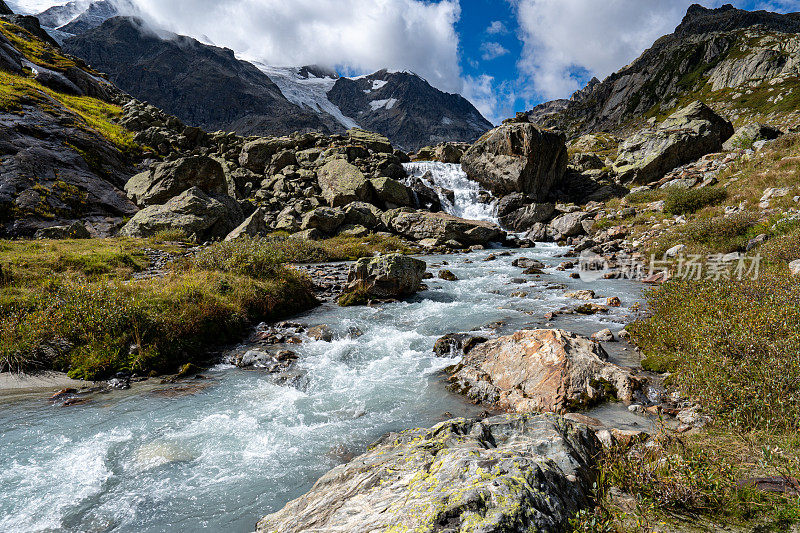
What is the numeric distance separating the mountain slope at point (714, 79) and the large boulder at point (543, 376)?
58.2 meters

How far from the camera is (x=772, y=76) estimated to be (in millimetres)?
75938

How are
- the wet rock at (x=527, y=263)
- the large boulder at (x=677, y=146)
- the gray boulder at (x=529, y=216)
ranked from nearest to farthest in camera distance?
the wet rock at (x=527, y=263), the large boulder at (x=677, y=146), the gray boulder at (x=529, y=216)

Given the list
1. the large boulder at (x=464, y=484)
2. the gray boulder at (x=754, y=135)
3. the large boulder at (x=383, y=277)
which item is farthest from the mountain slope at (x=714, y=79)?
the large boulder at (x=464, y=484)

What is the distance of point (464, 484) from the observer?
3082mm

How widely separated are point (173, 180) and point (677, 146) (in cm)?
5610

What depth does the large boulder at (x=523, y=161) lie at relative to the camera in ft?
145

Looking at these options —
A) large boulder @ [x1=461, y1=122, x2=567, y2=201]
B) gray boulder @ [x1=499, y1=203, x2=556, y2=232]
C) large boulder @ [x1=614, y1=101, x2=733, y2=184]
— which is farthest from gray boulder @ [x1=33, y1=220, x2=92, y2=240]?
large boulder @ [x1=614, y1=101, x2=733, y2=184]

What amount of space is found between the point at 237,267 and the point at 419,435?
553 inches

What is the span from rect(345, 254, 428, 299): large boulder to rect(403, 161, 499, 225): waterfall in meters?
28.0

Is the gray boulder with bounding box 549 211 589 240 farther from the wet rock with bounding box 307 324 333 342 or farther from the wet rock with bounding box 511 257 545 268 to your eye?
the wet rock with bounding box 307 324 333 342

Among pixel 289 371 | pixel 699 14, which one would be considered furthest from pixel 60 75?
pixel 699 14

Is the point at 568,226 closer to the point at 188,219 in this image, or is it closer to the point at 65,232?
the point at 188,219

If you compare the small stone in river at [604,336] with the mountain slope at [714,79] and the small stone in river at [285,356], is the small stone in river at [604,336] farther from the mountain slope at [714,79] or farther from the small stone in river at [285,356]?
the mountain slope at [714,79]

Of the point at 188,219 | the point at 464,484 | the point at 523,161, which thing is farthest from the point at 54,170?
the point at 523,161
